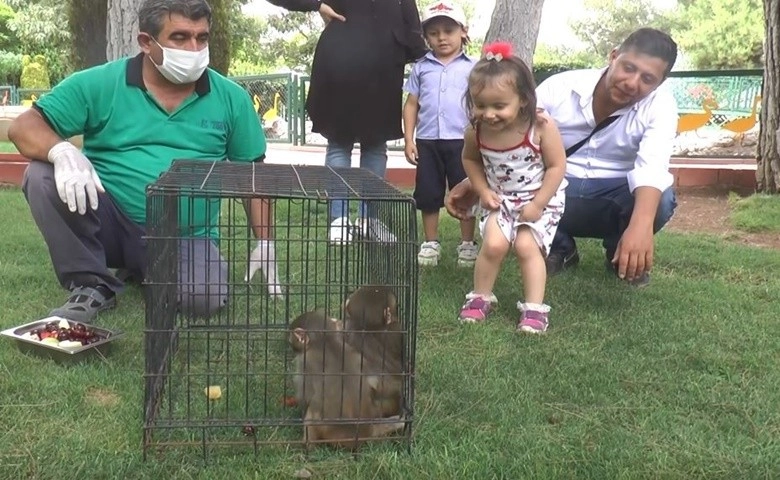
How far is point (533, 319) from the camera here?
281 cm

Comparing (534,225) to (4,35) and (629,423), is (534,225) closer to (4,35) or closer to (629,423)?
(629,423)

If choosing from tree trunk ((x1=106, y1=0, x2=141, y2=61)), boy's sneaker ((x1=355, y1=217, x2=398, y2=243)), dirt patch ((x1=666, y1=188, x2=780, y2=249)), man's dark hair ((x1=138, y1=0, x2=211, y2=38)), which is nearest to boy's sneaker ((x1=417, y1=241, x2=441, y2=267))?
boy's sneaker ((x1=355, y1=217, x2=398, y2=243))

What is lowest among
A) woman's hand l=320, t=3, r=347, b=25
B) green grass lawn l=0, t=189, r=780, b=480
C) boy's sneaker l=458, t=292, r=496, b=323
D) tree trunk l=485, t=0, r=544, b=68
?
green grass lawn l=0, t=189, r=780, b=480

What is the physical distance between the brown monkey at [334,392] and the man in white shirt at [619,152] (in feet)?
4.24

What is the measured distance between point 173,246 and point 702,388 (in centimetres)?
161

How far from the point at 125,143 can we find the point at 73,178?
0.40 m

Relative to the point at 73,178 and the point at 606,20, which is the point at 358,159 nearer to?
the point at 73,178

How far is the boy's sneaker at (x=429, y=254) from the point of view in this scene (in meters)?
3.82

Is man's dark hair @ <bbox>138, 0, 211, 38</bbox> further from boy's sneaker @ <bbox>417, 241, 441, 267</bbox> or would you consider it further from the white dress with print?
boy's sneaker @ <bbox>417, 241, 441, 267</bbox>

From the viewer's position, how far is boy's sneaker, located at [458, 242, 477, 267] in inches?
151

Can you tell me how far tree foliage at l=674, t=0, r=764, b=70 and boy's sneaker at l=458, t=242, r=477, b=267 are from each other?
2590 cm

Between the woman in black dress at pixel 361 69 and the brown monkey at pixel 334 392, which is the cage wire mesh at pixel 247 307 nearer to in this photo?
the brown monkey at pixel 334 392

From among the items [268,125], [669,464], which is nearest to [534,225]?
[669,464]

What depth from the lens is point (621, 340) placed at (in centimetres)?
271
